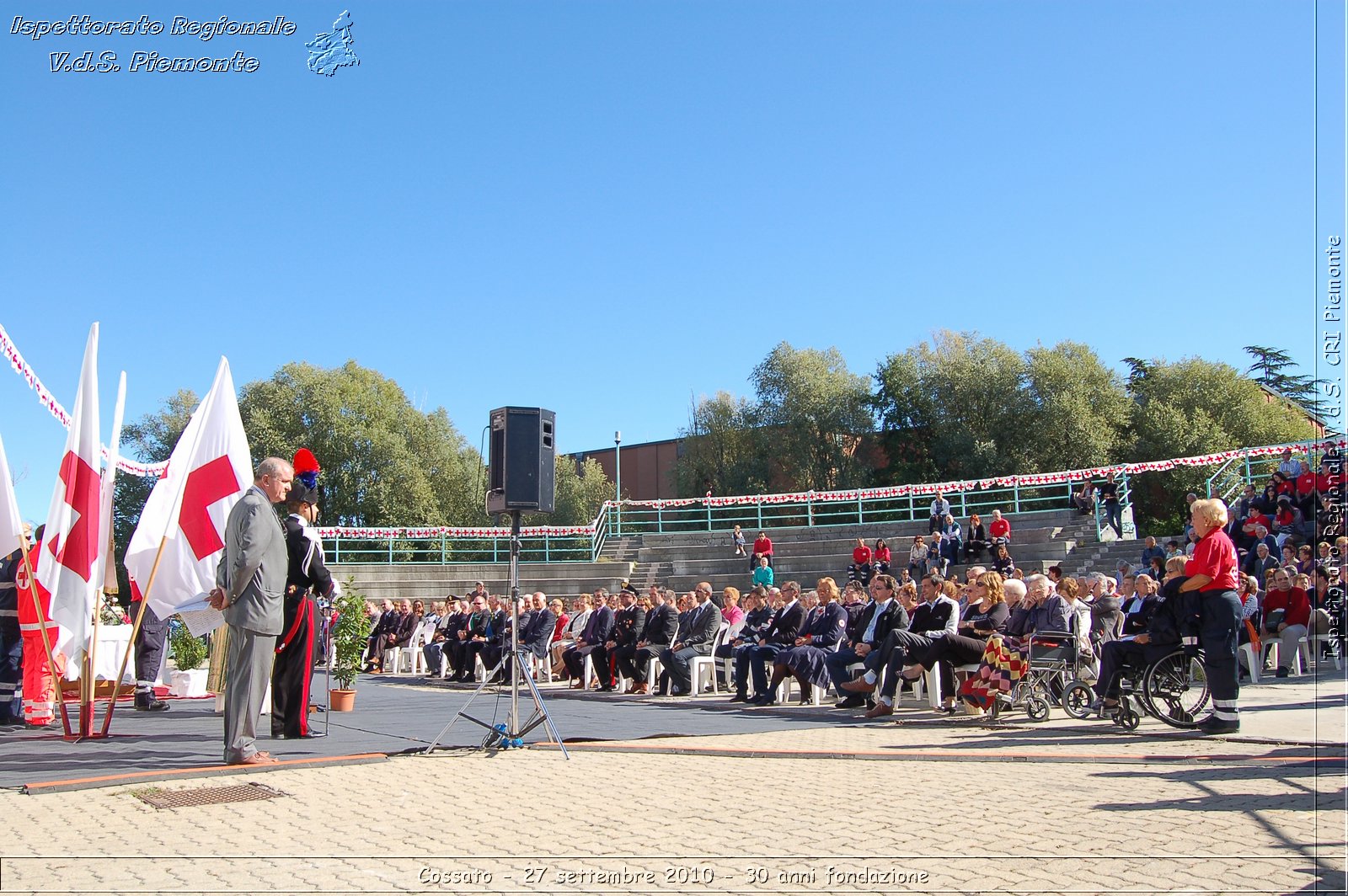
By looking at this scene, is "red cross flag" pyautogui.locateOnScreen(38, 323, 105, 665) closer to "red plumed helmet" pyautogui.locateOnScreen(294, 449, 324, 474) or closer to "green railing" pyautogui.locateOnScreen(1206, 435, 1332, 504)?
"red plumed helmet" pyautogui.locateOnScreen(294, 449, 324, 474)

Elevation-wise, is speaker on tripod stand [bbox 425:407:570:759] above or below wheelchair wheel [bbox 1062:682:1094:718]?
above

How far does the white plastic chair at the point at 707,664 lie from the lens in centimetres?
1278

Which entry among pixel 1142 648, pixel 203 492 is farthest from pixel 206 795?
pixel 1142 648

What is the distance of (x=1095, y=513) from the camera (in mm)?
20453

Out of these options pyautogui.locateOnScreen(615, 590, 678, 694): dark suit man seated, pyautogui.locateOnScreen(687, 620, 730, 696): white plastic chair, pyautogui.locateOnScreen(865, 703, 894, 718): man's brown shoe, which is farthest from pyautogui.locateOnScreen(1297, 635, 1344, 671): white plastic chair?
pyautogui.locateOnScreen(615, 590, 678, 694): dark suit man seated

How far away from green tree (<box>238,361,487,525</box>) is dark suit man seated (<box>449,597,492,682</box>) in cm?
2209

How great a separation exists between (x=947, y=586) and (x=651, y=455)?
140ft

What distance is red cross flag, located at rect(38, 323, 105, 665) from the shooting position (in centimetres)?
706

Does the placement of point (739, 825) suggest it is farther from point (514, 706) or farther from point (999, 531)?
point (999, 531)

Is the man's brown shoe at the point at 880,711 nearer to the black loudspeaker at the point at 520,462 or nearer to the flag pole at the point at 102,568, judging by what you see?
the black loudspeaker at the point at 520,462

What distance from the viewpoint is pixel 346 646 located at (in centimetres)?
980

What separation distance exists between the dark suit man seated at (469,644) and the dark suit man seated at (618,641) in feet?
7.58

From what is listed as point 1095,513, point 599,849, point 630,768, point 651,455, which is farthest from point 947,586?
point 651,455

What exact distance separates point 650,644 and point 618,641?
1.67 feet
